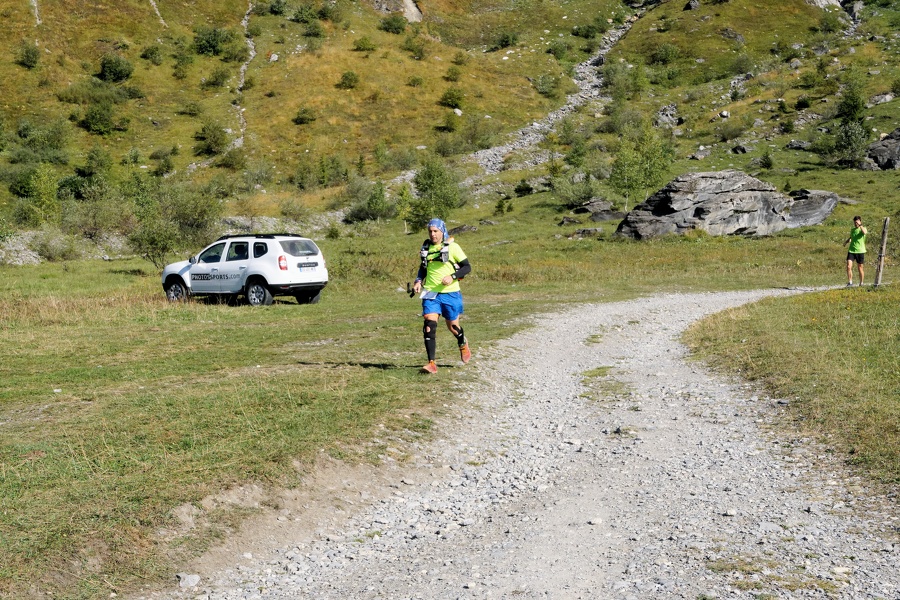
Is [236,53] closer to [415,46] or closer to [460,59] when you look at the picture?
[415,46]

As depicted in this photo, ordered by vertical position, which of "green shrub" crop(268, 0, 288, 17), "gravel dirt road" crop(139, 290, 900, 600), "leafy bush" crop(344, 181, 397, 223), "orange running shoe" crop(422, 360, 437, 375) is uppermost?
"green shrub" crop(268, 0, 288, 17)

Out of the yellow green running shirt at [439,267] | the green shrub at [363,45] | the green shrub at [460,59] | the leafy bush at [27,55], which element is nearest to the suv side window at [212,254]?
the yellow green running shirt at [439,267]

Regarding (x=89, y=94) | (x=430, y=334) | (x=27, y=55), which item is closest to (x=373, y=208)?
(x=89, y=94)

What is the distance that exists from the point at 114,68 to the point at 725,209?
83.6m

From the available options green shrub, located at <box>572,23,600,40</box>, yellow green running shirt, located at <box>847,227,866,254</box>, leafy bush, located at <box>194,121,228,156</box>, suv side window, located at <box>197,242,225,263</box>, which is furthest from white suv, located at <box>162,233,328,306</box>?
green shrub, located at <box>572,23,600,40</box>

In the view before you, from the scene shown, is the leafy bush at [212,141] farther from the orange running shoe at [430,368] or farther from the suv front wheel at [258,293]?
the orange running shoe at [430,368]

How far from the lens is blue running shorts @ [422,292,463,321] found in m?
12.1

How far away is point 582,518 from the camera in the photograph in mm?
6707

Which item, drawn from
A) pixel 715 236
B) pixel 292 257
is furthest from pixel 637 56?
pixel 292 257

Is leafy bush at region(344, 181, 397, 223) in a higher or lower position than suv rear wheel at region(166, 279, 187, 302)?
higher

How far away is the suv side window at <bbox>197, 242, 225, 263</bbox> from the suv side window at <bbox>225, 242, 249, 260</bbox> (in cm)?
44

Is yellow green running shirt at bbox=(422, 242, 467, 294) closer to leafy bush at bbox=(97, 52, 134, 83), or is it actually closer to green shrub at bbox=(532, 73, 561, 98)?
leafy bush at bbox=(97, 52, 134, 83)

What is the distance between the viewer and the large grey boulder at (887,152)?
6069cm

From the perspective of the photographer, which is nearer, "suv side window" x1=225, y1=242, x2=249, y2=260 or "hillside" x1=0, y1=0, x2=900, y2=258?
"suv side window" x1=225, y1=242, x2=249, y2=260
